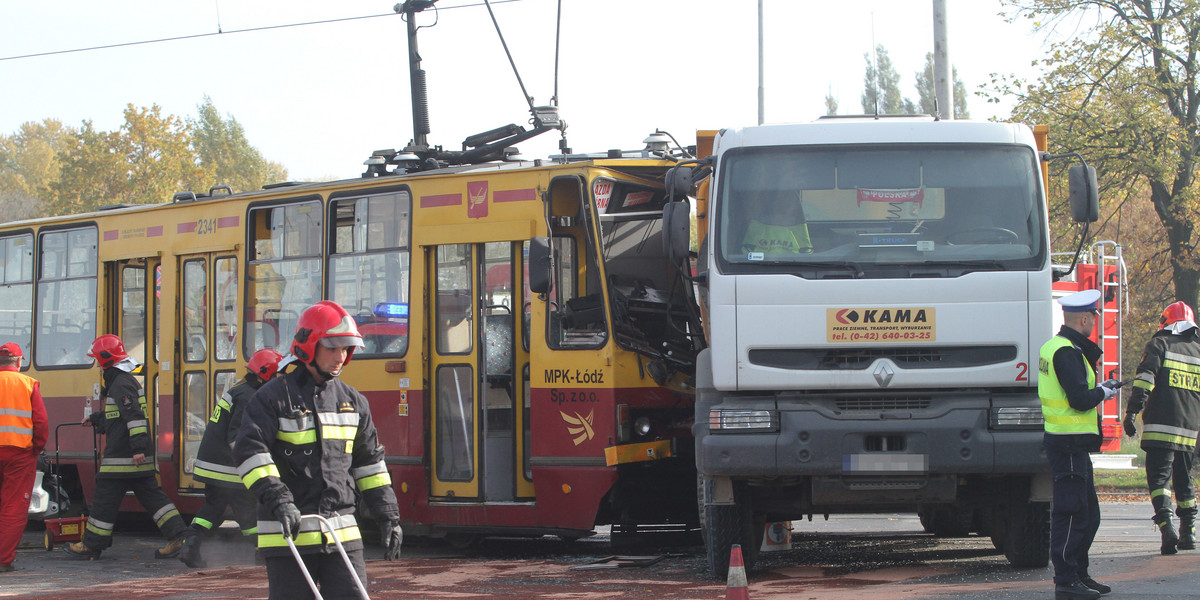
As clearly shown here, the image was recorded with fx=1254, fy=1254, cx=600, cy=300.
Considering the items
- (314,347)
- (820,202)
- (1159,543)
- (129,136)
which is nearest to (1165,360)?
(1159,543)

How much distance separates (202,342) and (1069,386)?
822 cm

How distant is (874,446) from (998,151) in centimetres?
210

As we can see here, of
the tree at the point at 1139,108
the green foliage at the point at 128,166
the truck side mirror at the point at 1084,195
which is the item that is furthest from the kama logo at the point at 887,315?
the green foliage at the point at 128,166

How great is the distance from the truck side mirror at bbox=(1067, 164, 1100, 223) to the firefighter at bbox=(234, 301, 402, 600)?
490 cm

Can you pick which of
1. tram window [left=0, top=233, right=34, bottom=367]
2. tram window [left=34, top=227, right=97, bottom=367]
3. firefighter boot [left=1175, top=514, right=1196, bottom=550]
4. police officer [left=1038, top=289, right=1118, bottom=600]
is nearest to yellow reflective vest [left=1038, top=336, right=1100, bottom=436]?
police officer [left=1038, top=289, right=1118, bottom=600]

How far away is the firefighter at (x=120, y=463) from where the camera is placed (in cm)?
1101

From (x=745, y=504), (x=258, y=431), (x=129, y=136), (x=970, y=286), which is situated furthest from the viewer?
(x=129, y=136)

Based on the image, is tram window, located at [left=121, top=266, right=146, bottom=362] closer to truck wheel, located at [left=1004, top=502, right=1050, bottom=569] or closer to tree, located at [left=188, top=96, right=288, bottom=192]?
truck wheel, located at [left=1004, top=502, right=1050, bottom=569]

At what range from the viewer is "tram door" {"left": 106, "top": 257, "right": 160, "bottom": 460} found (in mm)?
12578

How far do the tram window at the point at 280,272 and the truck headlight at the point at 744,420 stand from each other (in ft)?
15.4

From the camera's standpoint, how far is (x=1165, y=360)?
9281 millimetres

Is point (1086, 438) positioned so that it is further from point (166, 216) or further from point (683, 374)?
point (166, 216)

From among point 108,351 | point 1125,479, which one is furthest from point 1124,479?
point 108,351

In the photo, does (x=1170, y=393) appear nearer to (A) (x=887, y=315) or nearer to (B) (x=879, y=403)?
(B) (x=879, y=403)
